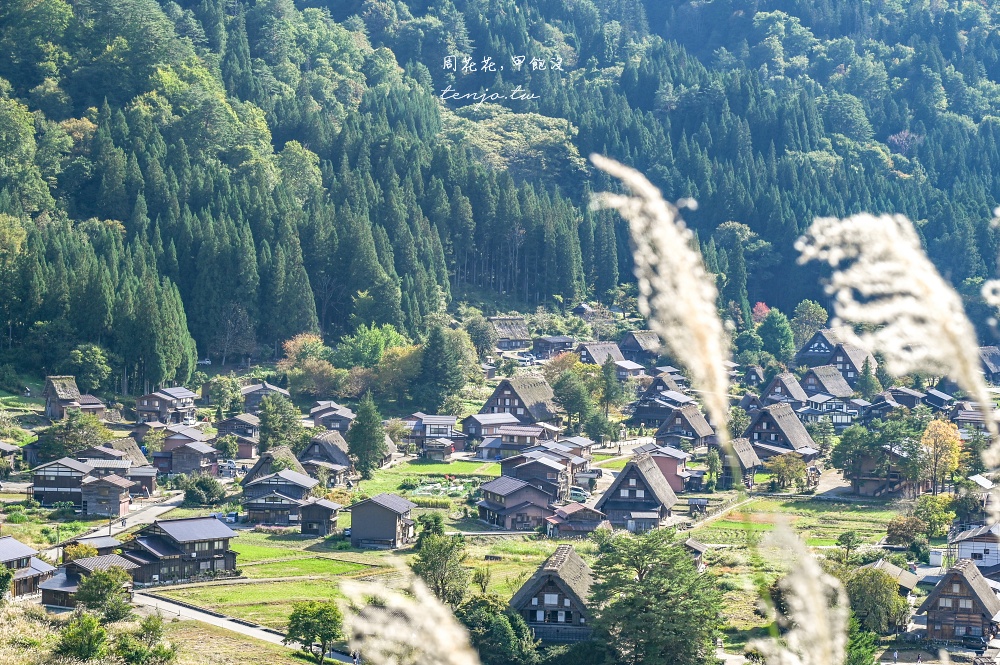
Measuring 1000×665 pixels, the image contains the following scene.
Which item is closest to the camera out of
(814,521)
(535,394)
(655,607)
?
(655,607)

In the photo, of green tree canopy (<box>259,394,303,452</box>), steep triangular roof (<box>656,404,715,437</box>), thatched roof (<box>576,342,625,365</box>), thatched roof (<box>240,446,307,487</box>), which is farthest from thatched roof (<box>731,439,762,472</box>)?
thatched roof (<box>576,342,625,365</box>)

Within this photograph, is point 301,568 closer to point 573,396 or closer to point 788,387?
point 573,396

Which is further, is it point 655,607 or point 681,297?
point 655,607

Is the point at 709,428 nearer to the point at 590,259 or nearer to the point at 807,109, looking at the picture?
the point at 590,259

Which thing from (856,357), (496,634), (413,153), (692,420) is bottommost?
(496,634)

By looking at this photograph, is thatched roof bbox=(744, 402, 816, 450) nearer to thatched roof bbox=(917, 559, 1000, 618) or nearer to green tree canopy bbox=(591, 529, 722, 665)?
thatched roof bbox=(917, 559, 1000, 618)

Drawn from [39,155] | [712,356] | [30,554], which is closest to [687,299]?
[712,356]

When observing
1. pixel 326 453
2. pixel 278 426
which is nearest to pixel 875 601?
pixel 326 453
